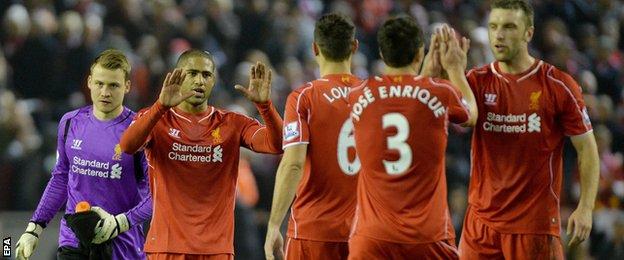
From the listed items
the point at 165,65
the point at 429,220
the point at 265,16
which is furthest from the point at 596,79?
the point at 429,220

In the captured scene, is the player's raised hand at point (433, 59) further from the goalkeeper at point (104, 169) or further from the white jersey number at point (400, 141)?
the goalkeeper at point (104, 169)

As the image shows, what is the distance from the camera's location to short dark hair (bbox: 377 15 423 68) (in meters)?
6.18

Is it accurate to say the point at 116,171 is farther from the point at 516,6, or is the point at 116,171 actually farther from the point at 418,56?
the point at 516,6

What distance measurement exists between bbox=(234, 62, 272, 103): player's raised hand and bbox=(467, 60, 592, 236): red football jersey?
1.29 metres

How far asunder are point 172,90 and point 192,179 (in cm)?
64

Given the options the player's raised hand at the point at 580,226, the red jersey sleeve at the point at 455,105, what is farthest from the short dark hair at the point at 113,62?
the player's raised hand at the point at 580,226

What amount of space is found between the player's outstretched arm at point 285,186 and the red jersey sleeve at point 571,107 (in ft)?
5.50

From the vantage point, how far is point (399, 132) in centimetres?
620

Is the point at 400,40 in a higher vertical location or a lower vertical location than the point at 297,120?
higher

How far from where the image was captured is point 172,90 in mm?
6828

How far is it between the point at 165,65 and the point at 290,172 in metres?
7.42

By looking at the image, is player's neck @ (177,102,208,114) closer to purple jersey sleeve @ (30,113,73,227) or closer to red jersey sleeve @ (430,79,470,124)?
purple jersey sleeve @ (30,113,73,227)

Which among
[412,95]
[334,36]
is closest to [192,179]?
[334,36]

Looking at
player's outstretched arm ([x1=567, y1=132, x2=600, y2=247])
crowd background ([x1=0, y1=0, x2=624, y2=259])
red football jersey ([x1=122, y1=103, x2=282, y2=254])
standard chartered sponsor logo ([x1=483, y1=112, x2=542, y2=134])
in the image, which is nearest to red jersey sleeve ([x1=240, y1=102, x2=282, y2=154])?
red football jersey ([x1=122, y1=103, x2=282, y2=254])
